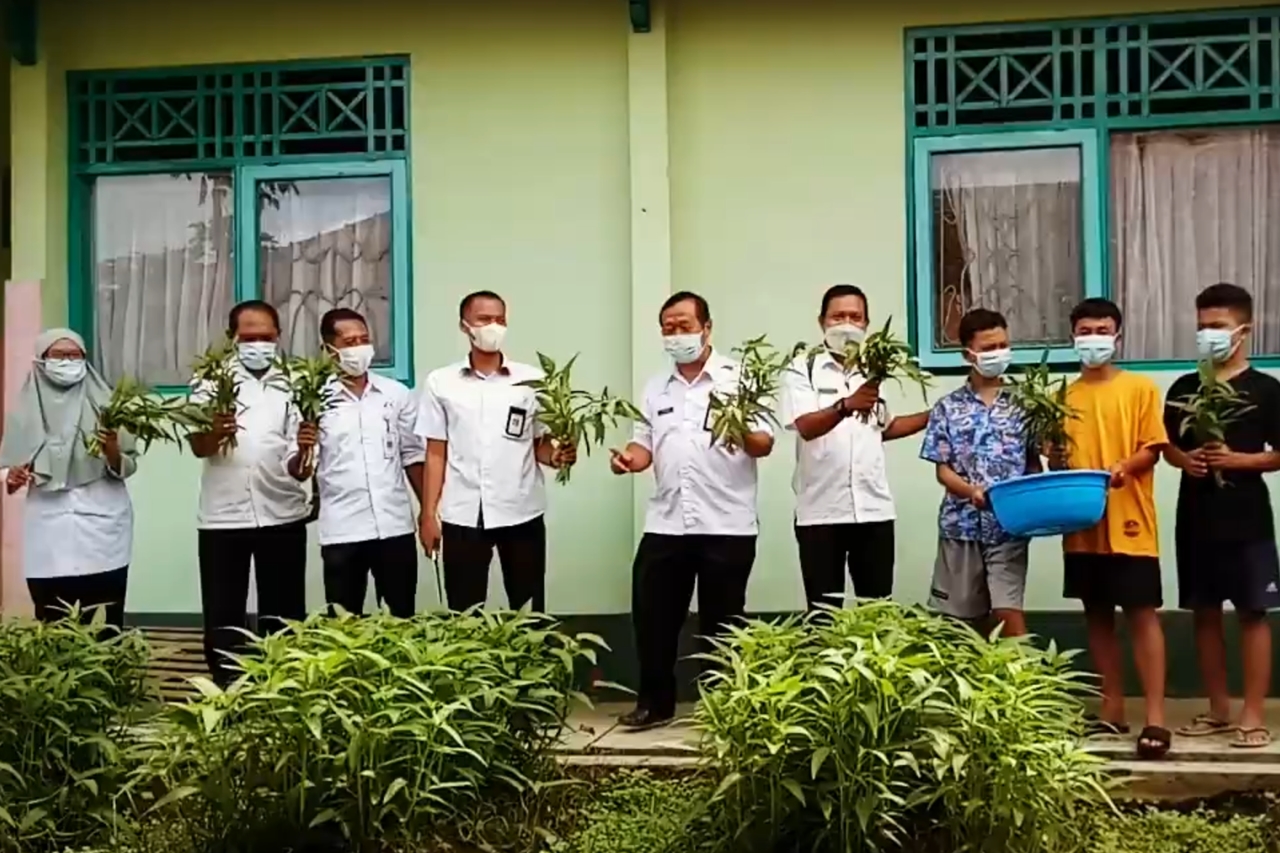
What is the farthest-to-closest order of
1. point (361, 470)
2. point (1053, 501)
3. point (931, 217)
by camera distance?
point (931, 217) → point (361, 470) → point (1053, 501)

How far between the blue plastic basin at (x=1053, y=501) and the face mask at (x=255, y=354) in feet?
9.31

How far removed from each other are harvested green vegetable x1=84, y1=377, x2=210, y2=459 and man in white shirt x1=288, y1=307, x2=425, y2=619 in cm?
40

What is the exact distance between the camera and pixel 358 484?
18.0 ft

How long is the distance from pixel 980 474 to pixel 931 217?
5.18 feet

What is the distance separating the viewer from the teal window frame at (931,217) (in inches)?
240

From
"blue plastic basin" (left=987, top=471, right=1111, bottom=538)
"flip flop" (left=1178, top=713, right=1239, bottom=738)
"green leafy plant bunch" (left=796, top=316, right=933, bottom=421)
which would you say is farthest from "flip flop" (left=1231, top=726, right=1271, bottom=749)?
"green leafy plant bunch" (left=796, top=316, right=933, bottom=421)

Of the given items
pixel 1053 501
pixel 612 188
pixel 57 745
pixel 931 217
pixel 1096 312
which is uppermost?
pixel 612 188

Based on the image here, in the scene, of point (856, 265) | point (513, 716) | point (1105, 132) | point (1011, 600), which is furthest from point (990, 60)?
point (513, 716)

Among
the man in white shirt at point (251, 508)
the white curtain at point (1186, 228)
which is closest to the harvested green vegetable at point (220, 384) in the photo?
the man in white shirt at point (251, 508)

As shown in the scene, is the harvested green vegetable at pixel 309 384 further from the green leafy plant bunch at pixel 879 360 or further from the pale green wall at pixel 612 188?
the green leafy plant bunch at pixel 879 360

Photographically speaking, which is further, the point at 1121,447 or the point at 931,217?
the point at 931,217

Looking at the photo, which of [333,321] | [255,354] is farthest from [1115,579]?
[255,354]

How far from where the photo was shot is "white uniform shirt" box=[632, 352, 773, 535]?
5293mm

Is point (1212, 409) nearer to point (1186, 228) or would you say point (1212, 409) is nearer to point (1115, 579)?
point (1115, 579)
